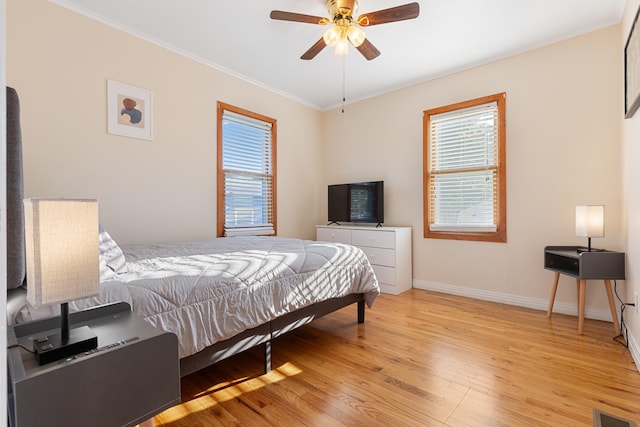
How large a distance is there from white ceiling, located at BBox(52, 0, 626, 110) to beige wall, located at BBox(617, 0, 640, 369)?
58 centimetres

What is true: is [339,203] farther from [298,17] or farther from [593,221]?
[593,221]

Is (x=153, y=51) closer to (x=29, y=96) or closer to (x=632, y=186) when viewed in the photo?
(x=29, y=96)

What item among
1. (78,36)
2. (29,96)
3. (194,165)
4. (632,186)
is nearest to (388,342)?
(632,186)

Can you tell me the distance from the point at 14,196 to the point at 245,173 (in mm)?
2892

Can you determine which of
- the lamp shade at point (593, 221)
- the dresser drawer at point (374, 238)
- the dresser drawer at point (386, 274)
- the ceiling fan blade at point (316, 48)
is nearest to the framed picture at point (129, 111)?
the ceiling fan blade at point (316, 48)

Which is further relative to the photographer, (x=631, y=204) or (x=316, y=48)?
(x=316, y=48)

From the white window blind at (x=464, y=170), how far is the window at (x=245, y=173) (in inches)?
83.1

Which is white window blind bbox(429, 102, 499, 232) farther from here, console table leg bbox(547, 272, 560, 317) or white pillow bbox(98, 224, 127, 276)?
white pillow bbox(98, 224, 127, 276)

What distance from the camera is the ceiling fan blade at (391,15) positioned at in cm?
200

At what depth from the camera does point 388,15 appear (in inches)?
82.4

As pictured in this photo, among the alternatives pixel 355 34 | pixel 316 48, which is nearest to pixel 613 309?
pixel 355 34

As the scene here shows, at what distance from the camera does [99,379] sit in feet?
2.52

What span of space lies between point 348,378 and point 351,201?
2670mm

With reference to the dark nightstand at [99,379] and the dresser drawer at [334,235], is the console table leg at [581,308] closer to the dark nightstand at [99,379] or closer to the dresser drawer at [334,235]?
the dresser drawer at [334,235]
